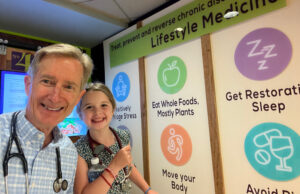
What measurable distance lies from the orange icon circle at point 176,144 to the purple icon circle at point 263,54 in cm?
84

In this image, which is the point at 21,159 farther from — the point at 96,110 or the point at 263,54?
the point at 263,54

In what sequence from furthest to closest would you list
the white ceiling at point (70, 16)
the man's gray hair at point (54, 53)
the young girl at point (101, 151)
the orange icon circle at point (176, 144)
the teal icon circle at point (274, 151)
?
the white ceiling at point (70, 16) < the orange icon circle at point (176, 144) < the teal icon circle at point (274, 151) < the young girl at point (101, 151) < the man's gray hair at point (54, 53)

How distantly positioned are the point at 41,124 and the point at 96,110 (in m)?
0.49

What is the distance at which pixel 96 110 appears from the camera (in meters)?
1.46

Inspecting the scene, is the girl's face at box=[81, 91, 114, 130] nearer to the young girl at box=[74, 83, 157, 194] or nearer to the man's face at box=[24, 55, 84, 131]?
the young girl at box=[74, 83, 157, 194]

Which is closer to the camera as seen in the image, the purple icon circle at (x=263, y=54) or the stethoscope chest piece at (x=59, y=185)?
the stethoscope chest piece at (x=59, y=185)

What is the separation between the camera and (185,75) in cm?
207

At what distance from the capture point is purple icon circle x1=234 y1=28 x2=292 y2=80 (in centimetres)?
146

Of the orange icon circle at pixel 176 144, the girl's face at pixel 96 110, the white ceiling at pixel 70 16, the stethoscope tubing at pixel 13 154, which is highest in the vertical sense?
the white ceiling at pixel 70 16

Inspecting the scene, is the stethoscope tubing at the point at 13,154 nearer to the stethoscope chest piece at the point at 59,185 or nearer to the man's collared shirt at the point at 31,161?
the man's collared shirt at the point at 31,161

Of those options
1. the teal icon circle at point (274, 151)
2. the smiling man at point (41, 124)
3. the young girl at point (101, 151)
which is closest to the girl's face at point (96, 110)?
the young girl at point (101, 151)

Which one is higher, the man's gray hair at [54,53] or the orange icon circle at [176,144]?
the man's gray hair at [54,53]

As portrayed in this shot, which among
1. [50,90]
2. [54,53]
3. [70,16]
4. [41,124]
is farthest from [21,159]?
[70,16]

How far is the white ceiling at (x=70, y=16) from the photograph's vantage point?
2.19m
